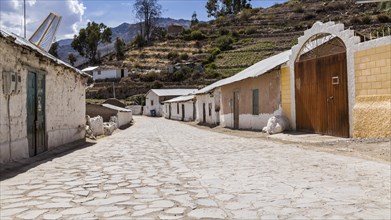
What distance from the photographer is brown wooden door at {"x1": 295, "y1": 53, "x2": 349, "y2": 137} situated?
12.7m

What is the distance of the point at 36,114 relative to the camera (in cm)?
1030

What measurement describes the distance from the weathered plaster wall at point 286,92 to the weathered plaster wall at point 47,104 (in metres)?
8.51

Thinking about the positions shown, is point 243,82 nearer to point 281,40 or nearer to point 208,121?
point 208,121

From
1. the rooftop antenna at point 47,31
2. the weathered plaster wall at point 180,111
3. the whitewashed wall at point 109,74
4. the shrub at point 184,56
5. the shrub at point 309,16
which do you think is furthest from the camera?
the shrub at point 309,16

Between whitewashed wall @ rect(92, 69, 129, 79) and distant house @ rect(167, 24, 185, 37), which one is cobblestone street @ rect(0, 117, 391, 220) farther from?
distant house @ rect(167, 24, 185, 37)

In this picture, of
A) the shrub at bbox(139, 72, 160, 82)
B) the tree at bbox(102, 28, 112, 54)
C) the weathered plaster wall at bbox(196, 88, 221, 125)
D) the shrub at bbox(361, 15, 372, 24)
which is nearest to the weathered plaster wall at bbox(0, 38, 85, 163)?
the weathered plaster wall at bbox(196, 88, 221, 125)

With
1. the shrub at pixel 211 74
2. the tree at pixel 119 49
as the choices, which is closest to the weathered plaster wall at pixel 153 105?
the shrub at pixel 211 74

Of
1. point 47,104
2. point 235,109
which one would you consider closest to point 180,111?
point 235,109

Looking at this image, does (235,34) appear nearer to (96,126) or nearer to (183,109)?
(183,109)

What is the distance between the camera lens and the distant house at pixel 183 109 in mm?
39344

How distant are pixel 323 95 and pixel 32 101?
949cm

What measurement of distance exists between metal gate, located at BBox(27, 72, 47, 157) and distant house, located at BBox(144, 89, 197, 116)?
46533 mm

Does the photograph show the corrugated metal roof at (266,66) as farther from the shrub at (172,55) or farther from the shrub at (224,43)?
the shrub at (172,55)

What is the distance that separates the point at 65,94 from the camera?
13531 millimetres
